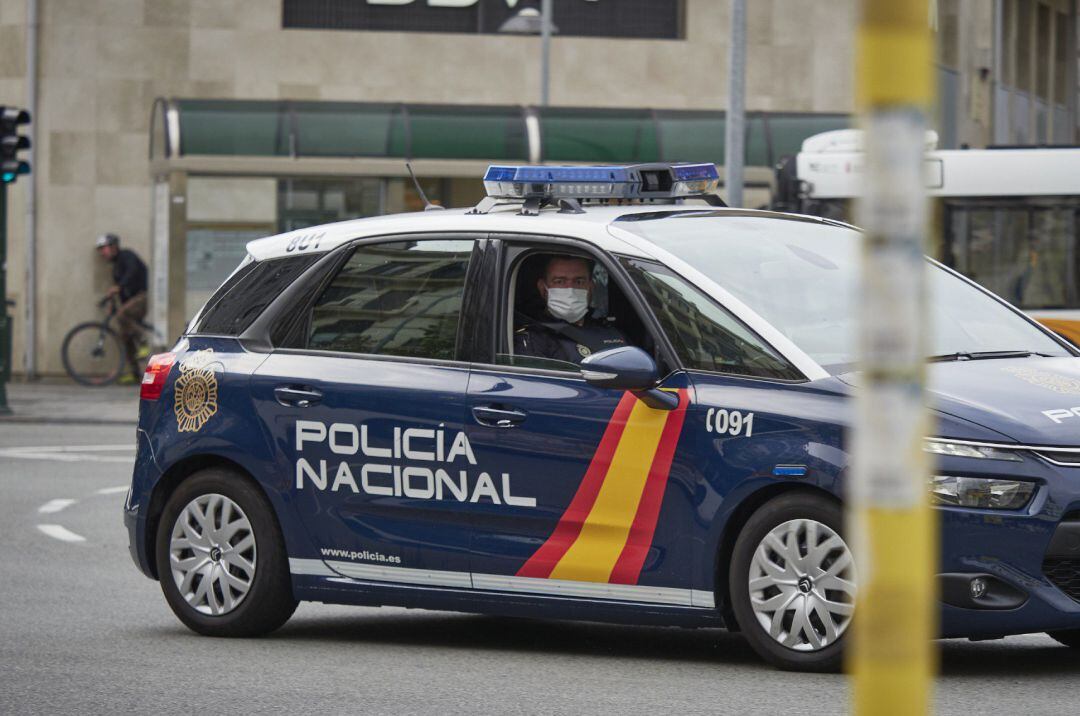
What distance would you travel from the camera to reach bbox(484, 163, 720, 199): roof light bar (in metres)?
7.52

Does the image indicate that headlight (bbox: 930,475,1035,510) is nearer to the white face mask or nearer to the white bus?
the white face mask

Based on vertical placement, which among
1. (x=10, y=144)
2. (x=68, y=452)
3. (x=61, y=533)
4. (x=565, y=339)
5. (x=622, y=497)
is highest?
(x=10, y=144)

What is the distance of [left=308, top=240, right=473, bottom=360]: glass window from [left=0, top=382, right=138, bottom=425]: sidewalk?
1397 centimetres

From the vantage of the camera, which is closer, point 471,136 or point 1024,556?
point 1024,556

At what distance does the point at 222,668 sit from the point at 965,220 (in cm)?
1333

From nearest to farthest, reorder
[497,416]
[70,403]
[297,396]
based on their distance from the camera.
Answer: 1. [497,416]
2. [297,396]
3. [70,403]

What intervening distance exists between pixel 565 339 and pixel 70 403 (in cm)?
1752

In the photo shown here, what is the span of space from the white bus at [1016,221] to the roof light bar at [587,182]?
1107 cm

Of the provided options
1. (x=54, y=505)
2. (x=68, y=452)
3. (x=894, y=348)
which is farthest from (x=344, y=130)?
(x=894, y=348)

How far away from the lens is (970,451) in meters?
6.12

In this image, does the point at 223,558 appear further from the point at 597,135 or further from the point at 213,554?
the point at 597,135

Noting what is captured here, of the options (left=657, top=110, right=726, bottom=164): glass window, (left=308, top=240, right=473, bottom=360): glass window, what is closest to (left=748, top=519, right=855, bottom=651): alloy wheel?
(left=308, top=240, right=473, bottom=360): glass window

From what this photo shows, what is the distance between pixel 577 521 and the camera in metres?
6.82

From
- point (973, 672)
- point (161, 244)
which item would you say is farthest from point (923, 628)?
point (161, 244)
